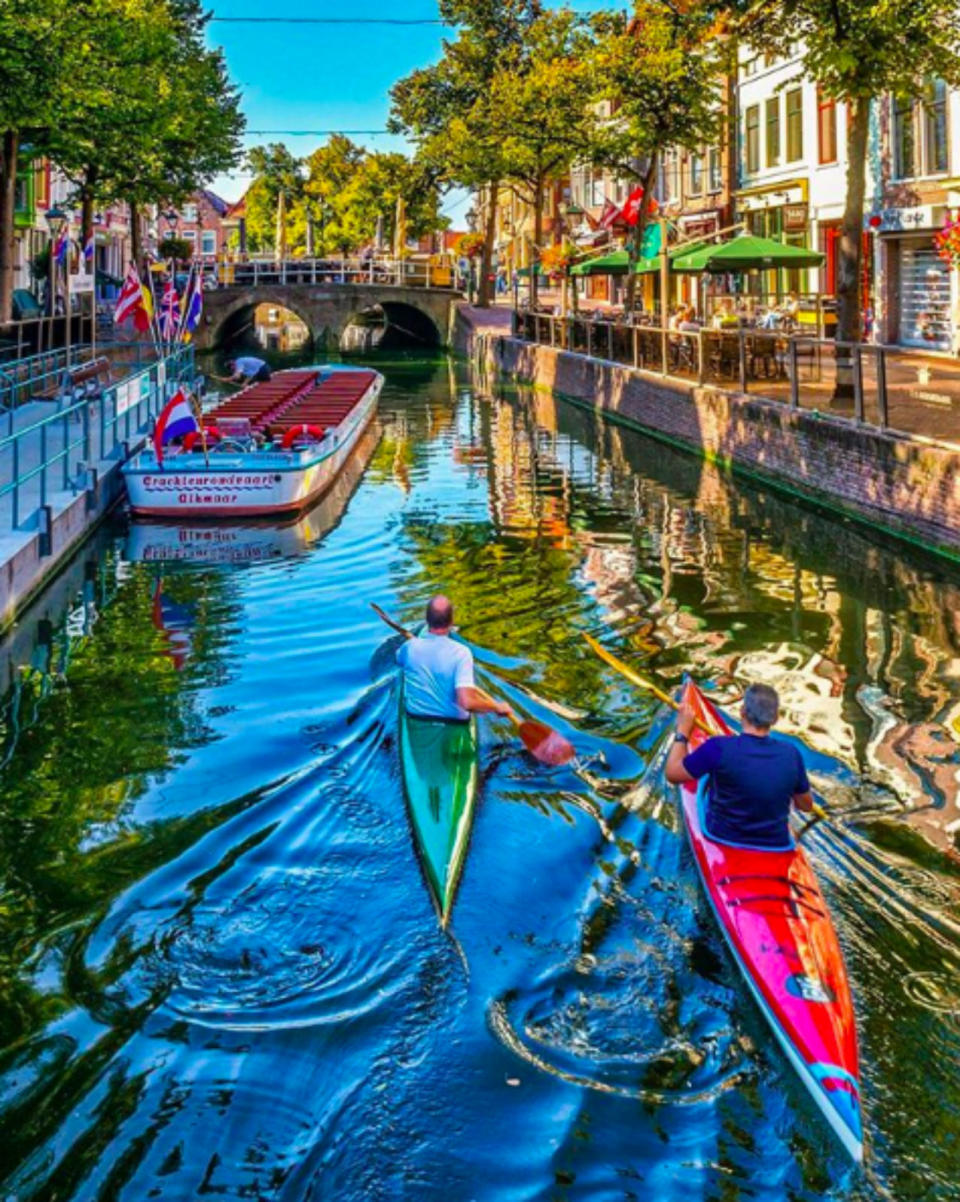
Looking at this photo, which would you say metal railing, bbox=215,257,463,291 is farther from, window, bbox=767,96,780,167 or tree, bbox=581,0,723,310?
tree, bbox=581,0,723,310

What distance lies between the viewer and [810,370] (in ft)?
70.5

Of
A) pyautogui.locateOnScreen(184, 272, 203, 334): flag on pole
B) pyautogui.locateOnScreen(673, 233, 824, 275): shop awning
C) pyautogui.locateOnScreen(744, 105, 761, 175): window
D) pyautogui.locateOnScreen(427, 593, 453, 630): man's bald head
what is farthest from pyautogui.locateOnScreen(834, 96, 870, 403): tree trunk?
pyautogui.locateOnScreen(744, 105, 761, 175): window

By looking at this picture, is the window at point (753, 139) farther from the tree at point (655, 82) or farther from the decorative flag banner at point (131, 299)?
the decorative flag banner at point (131, 299)

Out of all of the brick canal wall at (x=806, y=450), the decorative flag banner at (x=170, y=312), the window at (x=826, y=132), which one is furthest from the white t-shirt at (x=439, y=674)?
the window at (x=826, y=132)

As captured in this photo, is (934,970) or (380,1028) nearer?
(380,1028)

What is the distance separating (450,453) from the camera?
27.6 metres

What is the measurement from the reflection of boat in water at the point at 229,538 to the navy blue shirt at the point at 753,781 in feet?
34.7

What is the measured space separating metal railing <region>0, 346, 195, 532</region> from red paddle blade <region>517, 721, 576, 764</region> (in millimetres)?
6275

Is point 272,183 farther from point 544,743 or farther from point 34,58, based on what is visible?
point 544,743

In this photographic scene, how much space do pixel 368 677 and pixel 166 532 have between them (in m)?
7.92

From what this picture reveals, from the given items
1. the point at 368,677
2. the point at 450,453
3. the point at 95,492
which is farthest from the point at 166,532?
the point at 450,453

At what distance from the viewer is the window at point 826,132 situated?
118ft

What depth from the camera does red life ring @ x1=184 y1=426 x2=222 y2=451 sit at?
20.5 meters

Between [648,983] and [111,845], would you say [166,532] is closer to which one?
[111,845]
